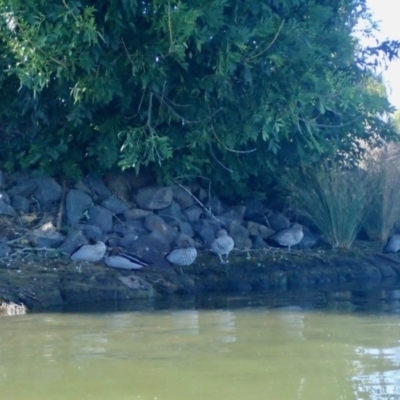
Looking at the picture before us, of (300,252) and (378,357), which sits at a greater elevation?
(300,252)

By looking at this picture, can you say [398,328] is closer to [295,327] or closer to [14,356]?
[295,327]

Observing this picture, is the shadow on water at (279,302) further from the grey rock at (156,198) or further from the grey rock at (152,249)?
the grey rock at (156,198)

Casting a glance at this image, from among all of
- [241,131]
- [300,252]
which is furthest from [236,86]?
[300,252]

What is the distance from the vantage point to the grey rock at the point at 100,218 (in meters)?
13.6

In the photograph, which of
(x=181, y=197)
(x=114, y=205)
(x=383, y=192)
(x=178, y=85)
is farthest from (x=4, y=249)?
(x=383, y=192)

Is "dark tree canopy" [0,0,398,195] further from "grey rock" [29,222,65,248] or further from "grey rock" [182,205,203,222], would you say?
"grey rock" [29,222,65,248]

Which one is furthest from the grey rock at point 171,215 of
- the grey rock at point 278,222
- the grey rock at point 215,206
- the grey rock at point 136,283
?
the grey rock at point 136,283

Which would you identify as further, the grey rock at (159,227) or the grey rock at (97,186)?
the grey rock at (97,186)

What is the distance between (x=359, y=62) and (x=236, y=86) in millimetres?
3939

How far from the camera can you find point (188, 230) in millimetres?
14383

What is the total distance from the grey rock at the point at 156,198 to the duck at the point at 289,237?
1.94 meters

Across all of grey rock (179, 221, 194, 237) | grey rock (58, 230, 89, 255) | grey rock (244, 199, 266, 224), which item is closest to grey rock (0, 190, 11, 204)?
grey rock (58, 230, 89, 255)

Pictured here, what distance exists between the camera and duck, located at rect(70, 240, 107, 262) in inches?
483

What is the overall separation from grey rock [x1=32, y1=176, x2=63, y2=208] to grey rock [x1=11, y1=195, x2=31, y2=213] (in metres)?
0.23
